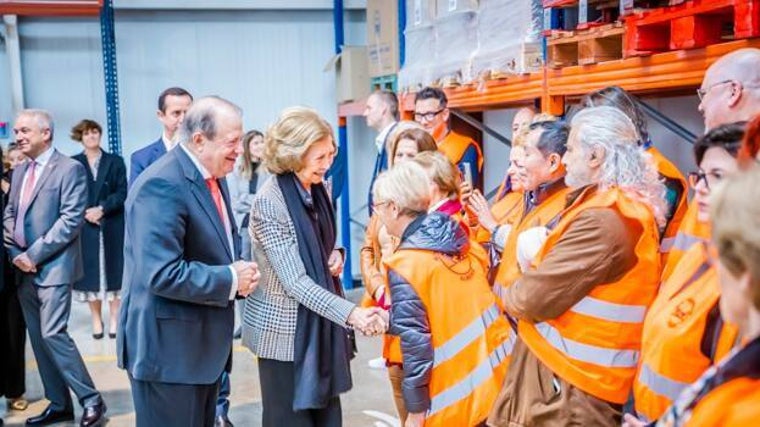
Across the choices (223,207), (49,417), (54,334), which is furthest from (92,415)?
(223,207)

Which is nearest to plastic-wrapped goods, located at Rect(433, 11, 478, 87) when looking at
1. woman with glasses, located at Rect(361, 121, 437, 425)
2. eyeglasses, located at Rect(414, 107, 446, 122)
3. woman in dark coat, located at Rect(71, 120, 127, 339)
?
eyeglasses, located at Rect(414, 107, 446, 122)

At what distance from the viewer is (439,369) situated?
2.81 m

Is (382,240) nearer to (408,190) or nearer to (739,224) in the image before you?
(408,190)

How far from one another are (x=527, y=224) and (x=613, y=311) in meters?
0.65

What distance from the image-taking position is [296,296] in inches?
112

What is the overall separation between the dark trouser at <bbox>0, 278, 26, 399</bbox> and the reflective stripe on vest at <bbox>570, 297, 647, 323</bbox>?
12.7ft

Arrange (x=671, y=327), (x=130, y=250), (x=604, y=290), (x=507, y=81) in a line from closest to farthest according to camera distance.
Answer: (x=671, y=327)
(x=604, y=290)
(x=130, y=250)
(x=507, y=81)

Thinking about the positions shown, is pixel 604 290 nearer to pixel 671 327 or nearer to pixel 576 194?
pixel 576 194

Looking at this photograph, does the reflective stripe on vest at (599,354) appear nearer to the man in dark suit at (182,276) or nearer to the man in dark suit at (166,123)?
the man in dark suit at (182,276)

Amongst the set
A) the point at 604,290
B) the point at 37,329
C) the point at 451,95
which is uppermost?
the point at 451,95

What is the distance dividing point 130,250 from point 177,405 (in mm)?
605

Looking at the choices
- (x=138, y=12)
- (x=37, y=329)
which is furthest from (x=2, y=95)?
(x=37, y=329)

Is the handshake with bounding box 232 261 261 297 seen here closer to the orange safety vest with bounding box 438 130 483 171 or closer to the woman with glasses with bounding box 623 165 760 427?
the woman with glasses with bounding box 623 165 760 427

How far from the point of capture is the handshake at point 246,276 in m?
2.74
